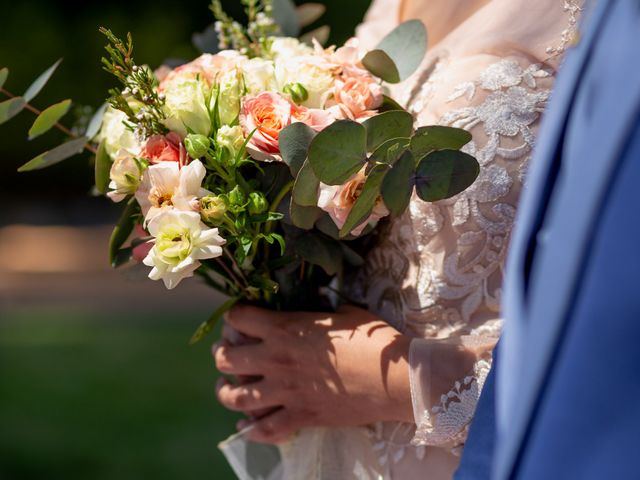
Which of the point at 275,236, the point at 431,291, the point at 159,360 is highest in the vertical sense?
the point at 275,236

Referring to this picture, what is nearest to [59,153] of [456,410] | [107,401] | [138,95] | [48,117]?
[48,117]

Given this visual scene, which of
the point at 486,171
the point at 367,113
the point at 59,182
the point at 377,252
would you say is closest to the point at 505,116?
the point at 486,171

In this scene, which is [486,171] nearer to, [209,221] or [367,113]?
[367,113]

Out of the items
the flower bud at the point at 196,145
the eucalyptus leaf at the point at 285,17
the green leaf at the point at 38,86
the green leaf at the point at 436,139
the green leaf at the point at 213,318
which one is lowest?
the green leaf at the point at 213,318

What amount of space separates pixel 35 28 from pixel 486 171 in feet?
26.1

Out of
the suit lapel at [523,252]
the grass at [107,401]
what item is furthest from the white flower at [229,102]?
the grass at [107,401]

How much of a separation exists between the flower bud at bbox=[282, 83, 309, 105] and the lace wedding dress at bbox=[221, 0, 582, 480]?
8.0 inches

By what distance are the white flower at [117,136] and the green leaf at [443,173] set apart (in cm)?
49

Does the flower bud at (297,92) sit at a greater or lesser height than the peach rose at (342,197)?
greater

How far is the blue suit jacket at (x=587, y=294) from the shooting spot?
0.79 m

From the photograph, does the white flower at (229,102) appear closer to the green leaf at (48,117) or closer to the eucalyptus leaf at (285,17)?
the green leaf at (48,117)

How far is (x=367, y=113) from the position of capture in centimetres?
149

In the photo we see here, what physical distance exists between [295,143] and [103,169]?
1.37 feet

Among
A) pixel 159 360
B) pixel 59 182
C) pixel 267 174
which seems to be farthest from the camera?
pixel 59 182
